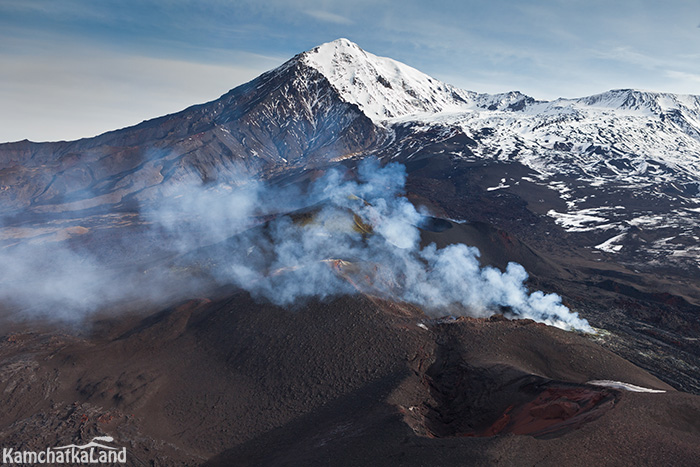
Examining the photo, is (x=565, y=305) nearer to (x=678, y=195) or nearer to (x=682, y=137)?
(x=678, y=195)

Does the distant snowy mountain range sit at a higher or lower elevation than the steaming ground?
higher

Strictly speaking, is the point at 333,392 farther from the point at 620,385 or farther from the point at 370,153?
the point at 370,153

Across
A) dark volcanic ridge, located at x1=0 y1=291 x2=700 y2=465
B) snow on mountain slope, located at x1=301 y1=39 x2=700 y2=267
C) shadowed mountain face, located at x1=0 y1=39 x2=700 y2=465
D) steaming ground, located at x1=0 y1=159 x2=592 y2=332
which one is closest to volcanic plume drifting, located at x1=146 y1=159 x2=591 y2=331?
steaming ground, located at x1=0 y1=159 x2=592 y2=332

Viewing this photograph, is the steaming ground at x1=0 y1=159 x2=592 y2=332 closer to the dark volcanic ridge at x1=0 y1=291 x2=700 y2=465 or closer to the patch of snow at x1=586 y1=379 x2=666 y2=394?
the dark volcanic ridge at x1=0 y1=291 x2=700 y2=465

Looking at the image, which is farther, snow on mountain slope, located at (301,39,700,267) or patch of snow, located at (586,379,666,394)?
snow on mountain slope, located at (301,39,700,267)

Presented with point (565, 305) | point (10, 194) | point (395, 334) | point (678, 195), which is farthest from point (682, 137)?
point (10, 194)

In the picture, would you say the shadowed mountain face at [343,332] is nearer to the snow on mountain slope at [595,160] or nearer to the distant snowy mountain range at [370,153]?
the snow on mountain slope at [595,160]

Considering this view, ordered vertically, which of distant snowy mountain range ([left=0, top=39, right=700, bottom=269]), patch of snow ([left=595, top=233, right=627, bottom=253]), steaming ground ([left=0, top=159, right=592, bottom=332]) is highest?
distant snowy mountain range ([left=0, top=39, right=700, bottom=269])

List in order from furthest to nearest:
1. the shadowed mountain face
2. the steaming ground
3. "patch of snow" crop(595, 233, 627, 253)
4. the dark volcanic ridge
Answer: "patch of snow" crop(595, 233, 627, 253) → the steaming ground → the shadowed mountain face → the dark volcanic ridge
